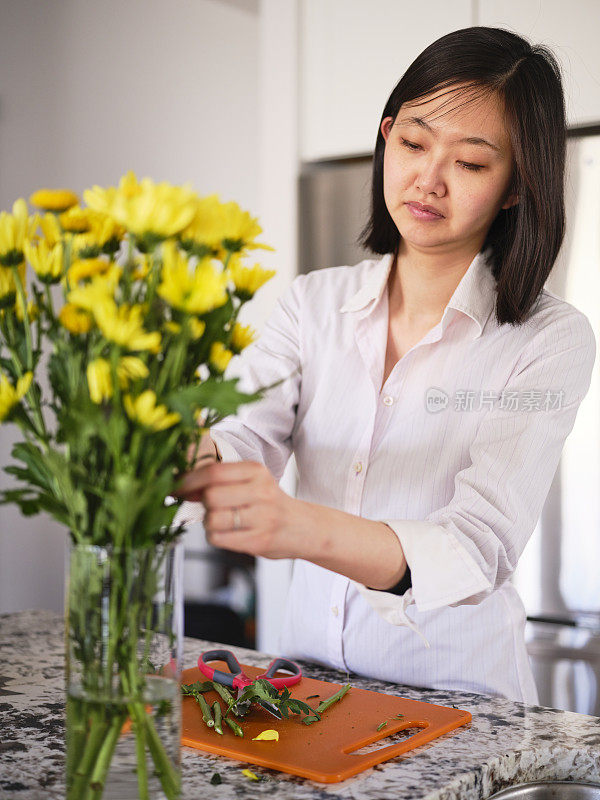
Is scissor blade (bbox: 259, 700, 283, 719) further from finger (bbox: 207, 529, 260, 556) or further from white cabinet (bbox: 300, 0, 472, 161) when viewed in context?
white cabinet (bbox: 300, 0, 472, 161)

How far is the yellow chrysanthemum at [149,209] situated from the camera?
2.17 ft

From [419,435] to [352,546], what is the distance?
1.49 ft

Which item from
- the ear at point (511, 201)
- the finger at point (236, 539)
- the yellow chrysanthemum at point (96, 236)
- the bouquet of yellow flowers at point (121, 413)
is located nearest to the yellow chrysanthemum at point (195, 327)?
the bouquet of yellow flowers at point (121, 413)

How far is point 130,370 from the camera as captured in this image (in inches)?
26.6

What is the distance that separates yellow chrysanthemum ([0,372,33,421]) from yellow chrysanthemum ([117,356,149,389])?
0.08 metres

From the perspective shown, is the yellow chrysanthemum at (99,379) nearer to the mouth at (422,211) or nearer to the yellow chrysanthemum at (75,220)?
the yellow chrysanthemum at (75,220)

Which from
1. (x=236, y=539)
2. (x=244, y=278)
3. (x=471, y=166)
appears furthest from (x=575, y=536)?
(x=244, y=278)

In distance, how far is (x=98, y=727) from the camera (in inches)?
28.0

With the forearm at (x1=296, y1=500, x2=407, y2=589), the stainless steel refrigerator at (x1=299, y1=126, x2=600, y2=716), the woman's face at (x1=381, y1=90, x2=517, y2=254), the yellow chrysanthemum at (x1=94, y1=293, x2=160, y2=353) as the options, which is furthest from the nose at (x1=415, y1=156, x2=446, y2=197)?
the stainless steel refrigerator at (x1=299, y1=126, x2=600, y2=716)

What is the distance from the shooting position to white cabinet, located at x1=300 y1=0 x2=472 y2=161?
2367 millimetres

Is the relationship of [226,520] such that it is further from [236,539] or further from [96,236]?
[96,236]

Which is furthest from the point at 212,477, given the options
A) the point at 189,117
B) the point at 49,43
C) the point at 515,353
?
the point at 189,117

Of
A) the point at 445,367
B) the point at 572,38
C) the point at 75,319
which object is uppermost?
the point at 572,38

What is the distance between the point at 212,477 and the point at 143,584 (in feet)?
0.42
